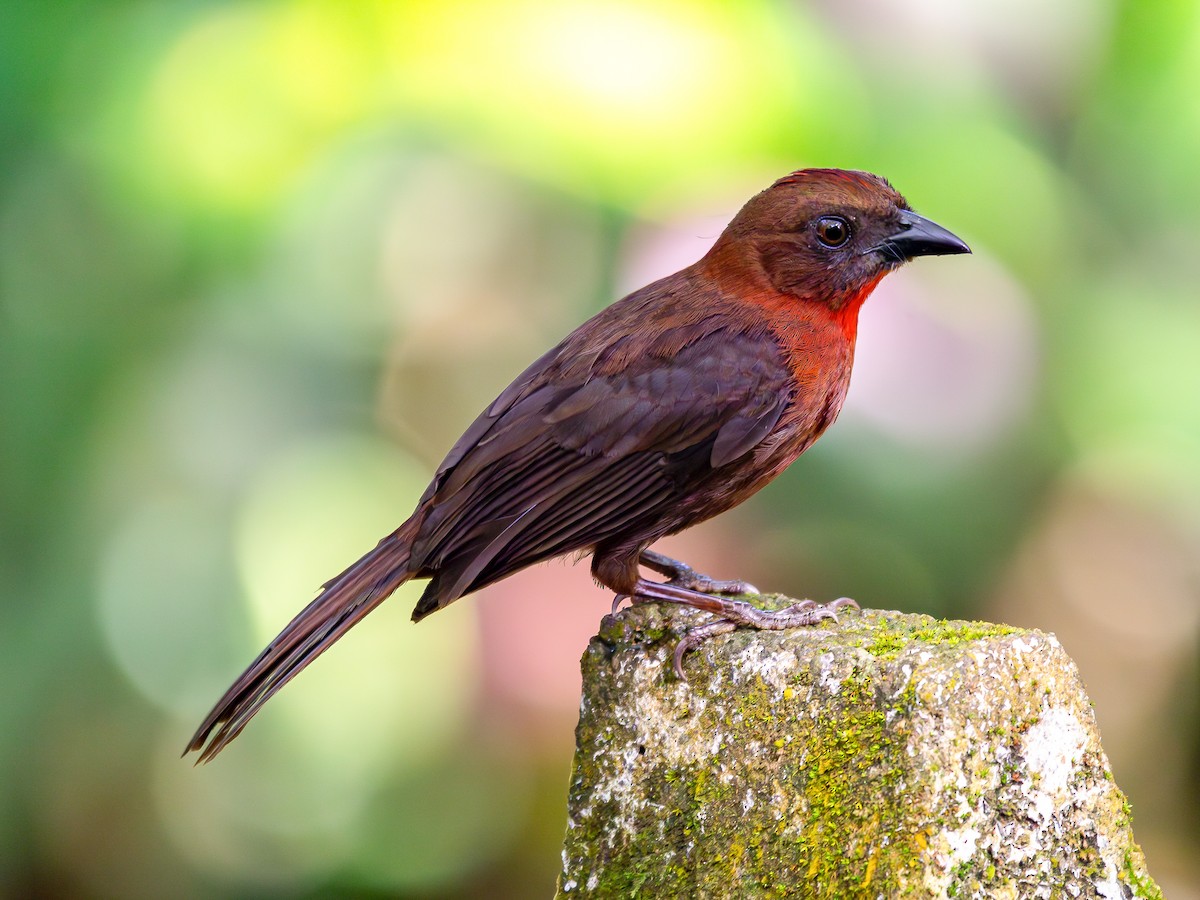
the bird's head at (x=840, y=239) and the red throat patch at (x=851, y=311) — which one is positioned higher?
the bird's head at (x=840, y=239)

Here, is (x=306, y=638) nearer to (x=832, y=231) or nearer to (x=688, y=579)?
(x=688, y=579)

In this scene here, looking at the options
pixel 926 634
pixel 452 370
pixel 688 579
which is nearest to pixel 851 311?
pixel 688 579

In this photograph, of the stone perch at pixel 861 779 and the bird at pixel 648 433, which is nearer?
the stone perch at pixel 861 779

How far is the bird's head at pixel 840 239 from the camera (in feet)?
10.5

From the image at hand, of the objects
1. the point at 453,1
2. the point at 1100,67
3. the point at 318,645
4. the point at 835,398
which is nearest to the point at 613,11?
the point at 453,1

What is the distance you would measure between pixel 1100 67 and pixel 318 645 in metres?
3.66

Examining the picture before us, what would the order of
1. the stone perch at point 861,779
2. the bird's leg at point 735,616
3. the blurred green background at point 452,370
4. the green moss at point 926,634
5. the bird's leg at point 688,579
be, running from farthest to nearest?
the blurred green background at point 452,370 → the bird's leg at point 688,579 → the bird's leg at point 735,616 → the green moss at point 926,634 → the stone perch at point 861,779

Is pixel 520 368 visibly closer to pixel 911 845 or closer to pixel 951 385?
pixel 951 385

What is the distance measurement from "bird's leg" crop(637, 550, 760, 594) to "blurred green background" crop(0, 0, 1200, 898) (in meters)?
1.41

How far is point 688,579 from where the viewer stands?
3150 millimetres

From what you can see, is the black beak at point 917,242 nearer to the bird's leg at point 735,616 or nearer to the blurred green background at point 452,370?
the bird's leg at point 735,616

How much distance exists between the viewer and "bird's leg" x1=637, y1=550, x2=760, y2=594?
119 inches

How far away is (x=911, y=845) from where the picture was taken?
79.0 inches

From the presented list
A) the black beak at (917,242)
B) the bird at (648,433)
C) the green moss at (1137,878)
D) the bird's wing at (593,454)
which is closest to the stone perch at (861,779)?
the green moss at (1137,878)
